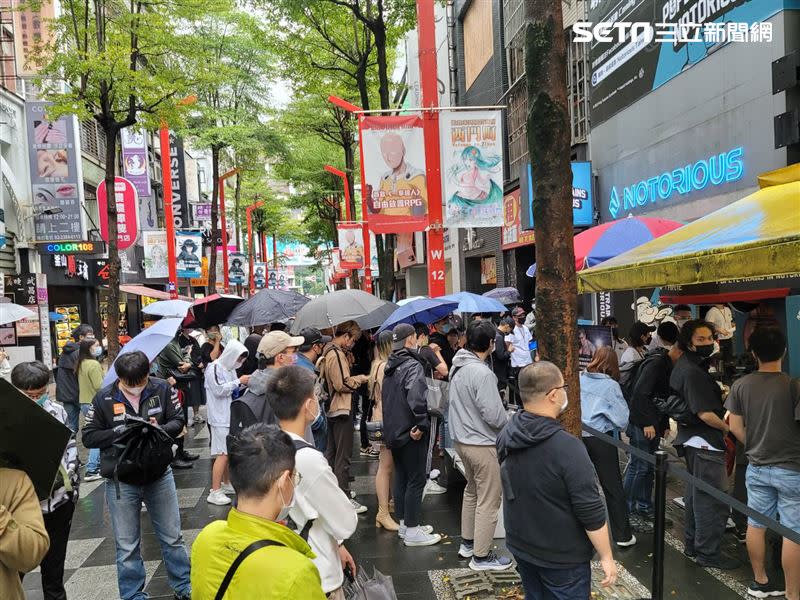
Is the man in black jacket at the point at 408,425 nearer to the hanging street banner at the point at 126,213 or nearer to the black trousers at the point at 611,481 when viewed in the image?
the black trousers at the point at 611,481

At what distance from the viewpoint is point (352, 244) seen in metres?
23.3

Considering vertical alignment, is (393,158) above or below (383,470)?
above

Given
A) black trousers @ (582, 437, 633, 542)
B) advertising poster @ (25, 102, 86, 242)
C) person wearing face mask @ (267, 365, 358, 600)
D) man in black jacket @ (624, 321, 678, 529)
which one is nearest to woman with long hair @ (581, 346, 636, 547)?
black trousers @ (582, 437, 633, 542)

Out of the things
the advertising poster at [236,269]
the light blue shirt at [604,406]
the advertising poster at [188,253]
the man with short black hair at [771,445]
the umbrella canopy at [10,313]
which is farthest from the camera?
the advertising poster at [236,269]

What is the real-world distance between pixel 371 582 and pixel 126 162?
28.2 meters

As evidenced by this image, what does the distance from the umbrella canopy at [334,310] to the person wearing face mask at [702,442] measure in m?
4.11

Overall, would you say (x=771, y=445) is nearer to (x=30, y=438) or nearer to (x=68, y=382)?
(x=30, y=438)

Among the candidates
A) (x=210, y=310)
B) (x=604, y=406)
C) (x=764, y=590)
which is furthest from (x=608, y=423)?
(x=210, y=310)

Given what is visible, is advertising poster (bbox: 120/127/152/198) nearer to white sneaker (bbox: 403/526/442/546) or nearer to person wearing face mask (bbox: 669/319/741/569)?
white sneaker (bbox: 403/526/442/546)

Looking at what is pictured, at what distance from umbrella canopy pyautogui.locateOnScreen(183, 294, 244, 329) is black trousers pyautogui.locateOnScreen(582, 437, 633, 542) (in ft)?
24.0

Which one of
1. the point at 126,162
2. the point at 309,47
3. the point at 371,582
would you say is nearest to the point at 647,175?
the point at 309,47

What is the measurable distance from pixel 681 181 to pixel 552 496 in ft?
31.9

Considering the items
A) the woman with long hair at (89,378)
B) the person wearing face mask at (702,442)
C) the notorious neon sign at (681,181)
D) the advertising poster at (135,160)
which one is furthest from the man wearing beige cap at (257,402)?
the advertising poster at (135,160)

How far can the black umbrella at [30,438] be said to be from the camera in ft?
8.18
